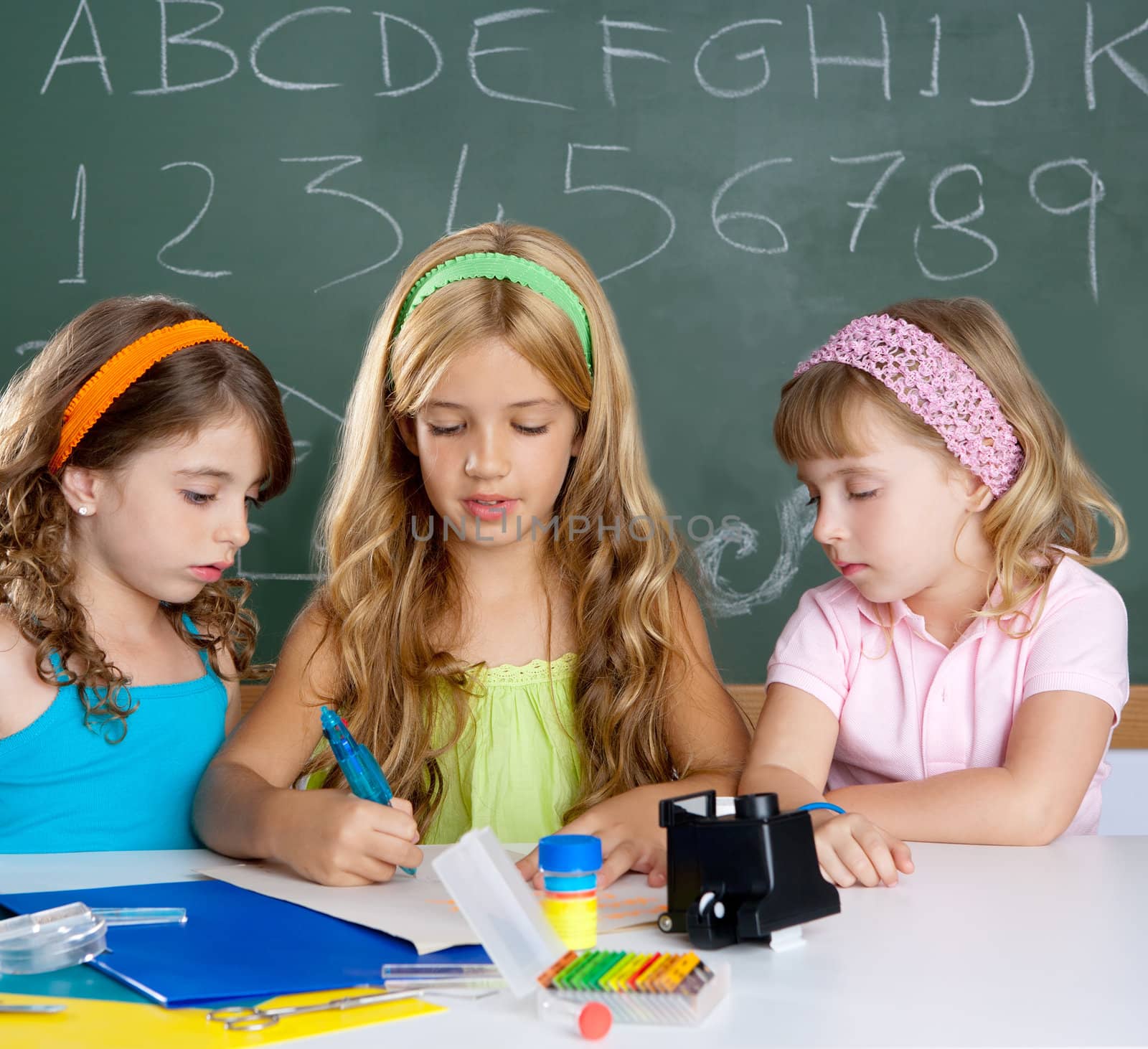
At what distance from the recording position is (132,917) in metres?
0.91

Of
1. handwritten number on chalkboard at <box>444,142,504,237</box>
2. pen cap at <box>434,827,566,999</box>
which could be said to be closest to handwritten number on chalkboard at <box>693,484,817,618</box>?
handwritten number on chalkboard at <box>444,142,504,237</box>

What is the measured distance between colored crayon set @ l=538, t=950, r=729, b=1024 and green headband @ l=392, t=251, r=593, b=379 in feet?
3.01

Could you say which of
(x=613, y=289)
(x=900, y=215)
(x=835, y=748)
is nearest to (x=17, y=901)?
(x=835, y=748)

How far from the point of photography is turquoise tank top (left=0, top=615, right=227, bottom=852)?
1363mm

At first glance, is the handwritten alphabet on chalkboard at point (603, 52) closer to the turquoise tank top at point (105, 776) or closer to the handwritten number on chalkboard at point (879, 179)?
the handwritten number on chalkboard at point (879, 179)

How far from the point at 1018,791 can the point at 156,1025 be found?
89 centimetres

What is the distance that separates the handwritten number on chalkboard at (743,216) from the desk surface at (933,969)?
3.84 feet

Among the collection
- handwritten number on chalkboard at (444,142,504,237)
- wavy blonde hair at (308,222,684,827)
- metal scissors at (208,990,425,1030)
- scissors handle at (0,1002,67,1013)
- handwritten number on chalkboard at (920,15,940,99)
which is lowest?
metal scissors at (208,990,425,1030)

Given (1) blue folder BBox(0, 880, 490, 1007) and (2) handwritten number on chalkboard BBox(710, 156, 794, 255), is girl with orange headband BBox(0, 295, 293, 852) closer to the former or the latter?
(1) blue folder BBox(0, 880, 490, 1007)

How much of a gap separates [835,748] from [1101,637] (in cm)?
36

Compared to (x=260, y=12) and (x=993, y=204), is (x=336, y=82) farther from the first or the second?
(x=993, y=204)

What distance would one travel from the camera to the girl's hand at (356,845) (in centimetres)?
104

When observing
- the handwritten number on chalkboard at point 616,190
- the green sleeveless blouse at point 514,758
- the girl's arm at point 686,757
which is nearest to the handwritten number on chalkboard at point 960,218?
the handwritten number on chalkboard at point 616,190

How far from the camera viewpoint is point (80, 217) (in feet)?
6.63
